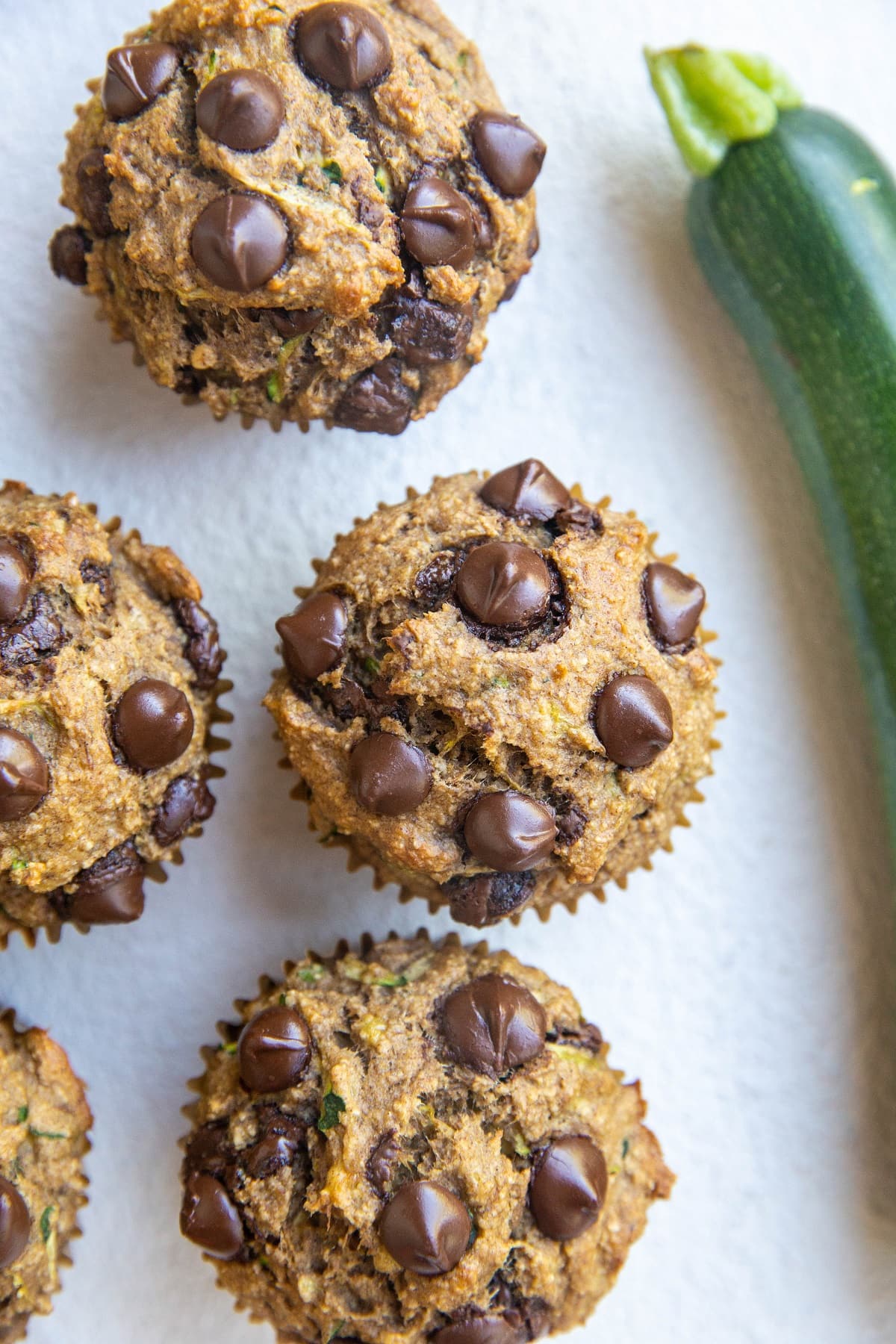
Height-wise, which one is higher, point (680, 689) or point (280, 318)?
point (280, 318)

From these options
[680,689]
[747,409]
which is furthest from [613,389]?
[680,689]

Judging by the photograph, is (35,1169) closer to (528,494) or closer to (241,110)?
(528,494)

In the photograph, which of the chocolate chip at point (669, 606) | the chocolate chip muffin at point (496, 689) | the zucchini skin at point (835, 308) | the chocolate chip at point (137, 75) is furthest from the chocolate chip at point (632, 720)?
the chocolate chip at point (137, 75)

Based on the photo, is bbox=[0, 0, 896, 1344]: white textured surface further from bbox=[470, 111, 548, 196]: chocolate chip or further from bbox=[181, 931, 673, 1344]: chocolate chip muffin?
bbox=[470, 111, 548, 196]: chocolate chip

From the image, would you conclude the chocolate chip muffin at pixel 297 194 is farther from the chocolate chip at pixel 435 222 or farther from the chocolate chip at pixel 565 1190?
the chocolate chip at pixel 565 1190

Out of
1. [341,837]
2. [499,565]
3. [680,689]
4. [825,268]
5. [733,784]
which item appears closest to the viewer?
[499,565]

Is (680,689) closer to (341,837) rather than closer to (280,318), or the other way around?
(341,837)
